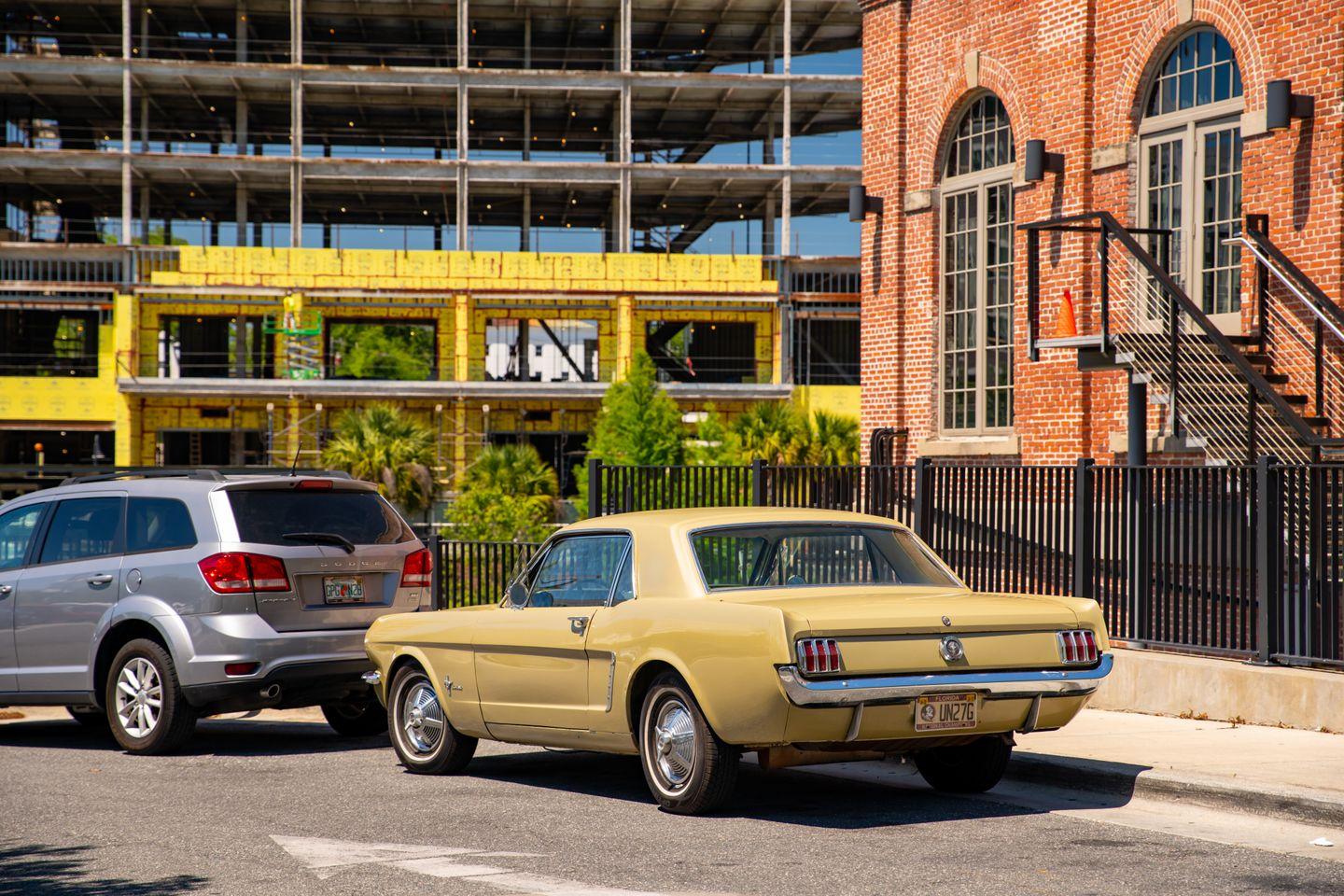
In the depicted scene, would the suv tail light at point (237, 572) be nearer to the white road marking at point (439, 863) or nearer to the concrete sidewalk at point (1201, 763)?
the white road marking at point (439, 863)

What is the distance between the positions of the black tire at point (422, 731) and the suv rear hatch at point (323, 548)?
3.55 ft

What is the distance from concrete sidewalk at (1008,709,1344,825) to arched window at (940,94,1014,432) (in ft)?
30.3

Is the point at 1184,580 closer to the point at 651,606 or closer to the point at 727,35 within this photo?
the point at 651,606

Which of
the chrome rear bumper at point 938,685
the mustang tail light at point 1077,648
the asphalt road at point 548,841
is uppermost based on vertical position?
the mustang tail light at point 1077,648

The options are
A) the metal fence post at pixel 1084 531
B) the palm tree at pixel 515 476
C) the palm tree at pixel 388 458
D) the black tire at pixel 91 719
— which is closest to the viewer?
the metal fence post at pixel 1084 531

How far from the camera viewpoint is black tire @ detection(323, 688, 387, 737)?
12.1m

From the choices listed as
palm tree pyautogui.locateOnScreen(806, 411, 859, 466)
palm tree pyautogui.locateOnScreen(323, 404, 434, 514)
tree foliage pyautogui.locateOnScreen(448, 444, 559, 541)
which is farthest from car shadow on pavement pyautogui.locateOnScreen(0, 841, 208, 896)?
palm tree pyautogui.locateOnScreen(806, 411, 859, 466)

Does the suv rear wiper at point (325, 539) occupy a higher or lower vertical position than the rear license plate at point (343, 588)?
higher

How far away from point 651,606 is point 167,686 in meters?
4.13

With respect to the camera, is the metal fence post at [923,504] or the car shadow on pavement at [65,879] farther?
the metal fence post at [923,504]

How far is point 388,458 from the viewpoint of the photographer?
140 ft

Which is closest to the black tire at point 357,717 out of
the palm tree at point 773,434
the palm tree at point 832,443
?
the palm tree at point 773,434

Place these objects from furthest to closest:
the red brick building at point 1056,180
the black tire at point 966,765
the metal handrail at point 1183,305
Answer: the red brick building at point 1056,180
the metal handrail at point 1183,305
the black tire at point 966,765

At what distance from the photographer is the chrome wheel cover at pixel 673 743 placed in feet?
26.6
